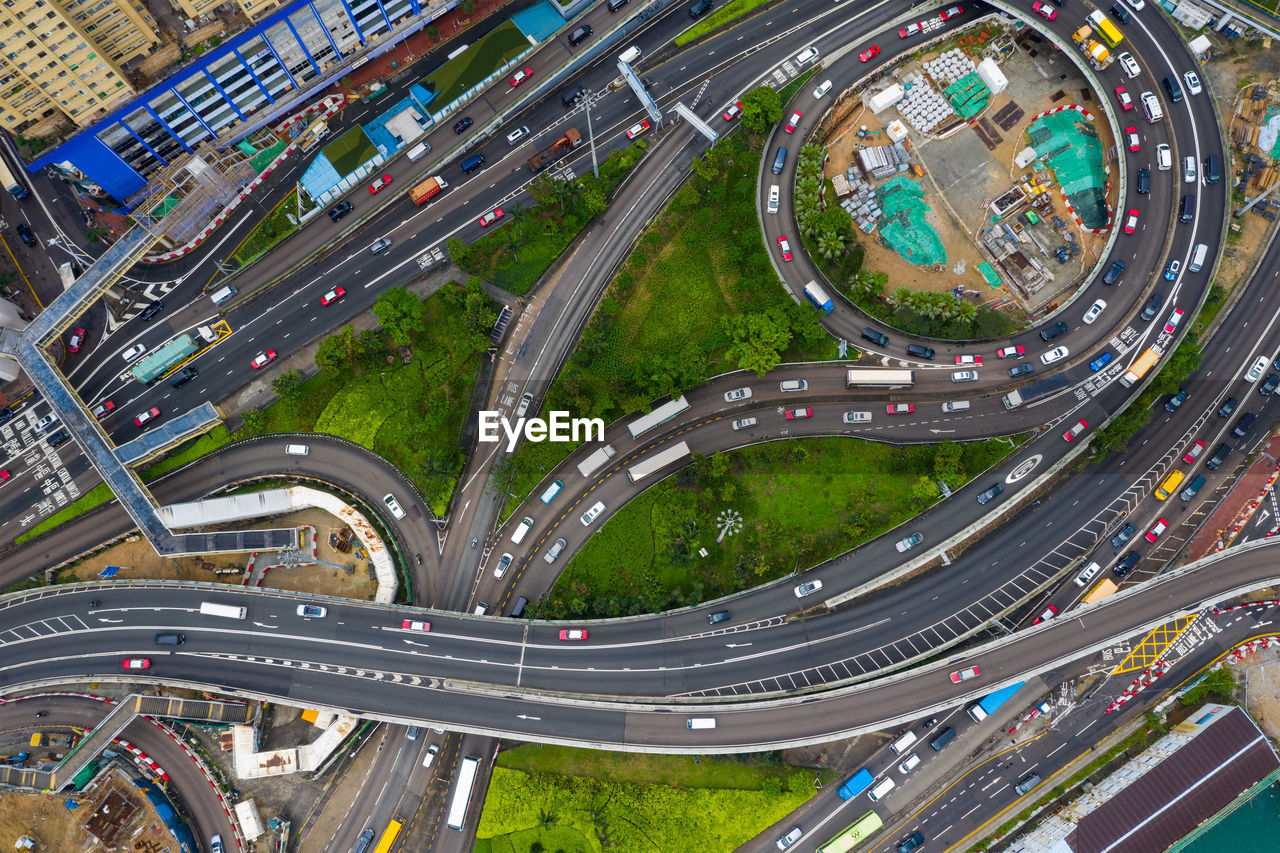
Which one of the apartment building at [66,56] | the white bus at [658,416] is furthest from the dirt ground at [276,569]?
the apartment building at [66,56]

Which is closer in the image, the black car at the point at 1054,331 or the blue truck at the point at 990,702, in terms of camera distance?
the blue truck at the point at 990,702

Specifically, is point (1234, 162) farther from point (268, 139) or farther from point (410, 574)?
point (268, 139)

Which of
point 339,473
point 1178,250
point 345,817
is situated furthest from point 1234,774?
point 339,473

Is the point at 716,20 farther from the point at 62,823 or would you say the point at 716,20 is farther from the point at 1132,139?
the point at 62,823

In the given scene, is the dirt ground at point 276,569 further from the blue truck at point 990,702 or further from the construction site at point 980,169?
the construction site at point 980,169

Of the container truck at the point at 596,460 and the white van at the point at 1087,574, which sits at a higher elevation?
the container truck at the point at 596,460

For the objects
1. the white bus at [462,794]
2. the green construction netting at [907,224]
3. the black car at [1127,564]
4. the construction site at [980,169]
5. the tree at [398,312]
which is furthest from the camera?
the green construction netting at [907,224]
